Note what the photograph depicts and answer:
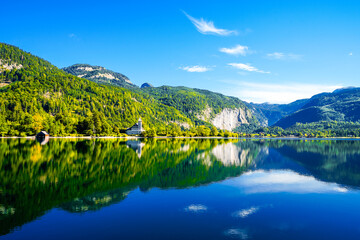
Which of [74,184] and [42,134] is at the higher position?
[42,134]

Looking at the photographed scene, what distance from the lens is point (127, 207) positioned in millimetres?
17922

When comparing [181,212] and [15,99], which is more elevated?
[15,99]

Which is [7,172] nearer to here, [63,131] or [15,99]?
[63,131]

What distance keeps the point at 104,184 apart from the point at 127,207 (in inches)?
282

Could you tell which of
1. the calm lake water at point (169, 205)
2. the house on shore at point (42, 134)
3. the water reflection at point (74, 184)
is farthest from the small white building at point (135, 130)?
the calm lake water at point (169, 205)

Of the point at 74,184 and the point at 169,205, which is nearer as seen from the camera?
the point at 169,205

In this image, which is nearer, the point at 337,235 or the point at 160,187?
the point at 337,235

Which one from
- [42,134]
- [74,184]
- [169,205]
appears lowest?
[169,205]

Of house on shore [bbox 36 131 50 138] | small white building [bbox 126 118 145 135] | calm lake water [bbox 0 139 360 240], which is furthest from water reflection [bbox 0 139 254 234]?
small white building [bbox 126 118 145 135]

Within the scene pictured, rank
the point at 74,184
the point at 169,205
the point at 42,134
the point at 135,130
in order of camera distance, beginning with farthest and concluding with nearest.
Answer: the point at 135,130
the point at 42,134
the point at 74,184
the point at 169,205

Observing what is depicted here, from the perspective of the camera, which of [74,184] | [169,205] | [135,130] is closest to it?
[169,205]

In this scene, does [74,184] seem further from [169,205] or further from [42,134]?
[42,134]

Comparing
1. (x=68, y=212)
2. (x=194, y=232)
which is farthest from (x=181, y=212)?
(x=68, y=212)

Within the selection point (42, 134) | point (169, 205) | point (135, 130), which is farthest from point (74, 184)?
point (135, 130)
